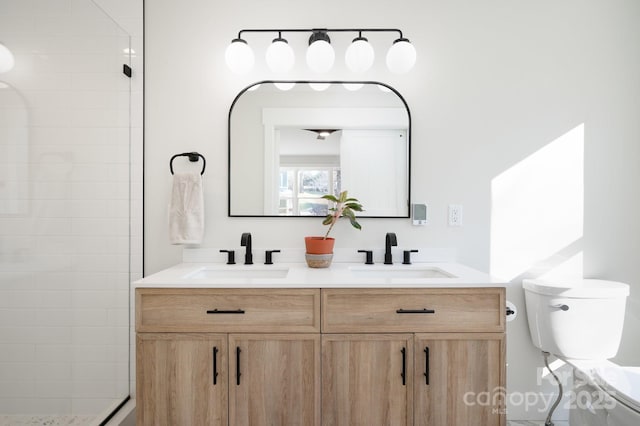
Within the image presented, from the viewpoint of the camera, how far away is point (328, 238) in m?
1.80

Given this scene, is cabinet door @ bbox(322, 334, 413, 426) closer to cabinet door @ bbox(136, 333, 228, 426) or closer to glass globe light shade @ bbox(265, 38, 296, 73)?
cabinet door @ bbox(136, 333, 228, 426)

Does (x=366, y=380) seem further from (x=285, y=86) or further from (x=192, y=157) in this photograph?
(x=285, y=86)

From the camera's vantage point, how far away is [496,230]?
193 centimetres

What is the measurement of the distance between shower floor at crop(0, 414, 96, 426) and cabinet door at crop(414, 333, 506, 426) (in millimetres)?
1461

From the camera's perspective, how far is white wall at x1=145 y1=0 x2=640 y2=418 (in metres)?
1.92

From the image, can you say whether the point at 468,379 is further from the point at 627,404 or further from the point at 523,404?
the point at 523,404

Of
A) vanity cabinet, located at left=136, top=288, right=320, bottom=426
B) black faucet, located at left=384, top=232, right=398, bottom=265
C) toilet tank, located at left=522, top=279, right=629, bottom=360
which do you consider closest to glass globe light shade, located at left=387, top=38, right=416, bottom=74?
black faucet, located at left=384, top=232, right=398, bottom=265

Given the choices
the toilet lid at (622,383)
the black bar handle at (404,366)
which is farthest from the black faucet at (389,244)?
the toilet lid at (622,383)

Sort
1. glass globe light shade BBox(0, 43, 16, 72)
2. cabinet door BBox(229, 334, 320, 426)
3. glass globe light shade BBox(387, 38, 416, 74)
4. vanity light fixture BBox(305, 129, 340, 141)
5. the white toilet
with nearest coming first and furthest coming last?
glass globe light shade BBox(0, 43, 16, 72) → cabinet door BBox(229, 334, 320, 426) → the white toilet → glass globe light shade BBox(387, 38, 416, 74) → vanity light fixture BBox(305, 129, 340, 141)

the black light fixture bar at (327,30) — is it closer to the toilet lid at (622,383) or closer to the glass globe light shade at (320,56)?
the glass globe light shade at (320,56)

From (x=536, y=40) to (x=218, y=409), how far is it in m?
2.44

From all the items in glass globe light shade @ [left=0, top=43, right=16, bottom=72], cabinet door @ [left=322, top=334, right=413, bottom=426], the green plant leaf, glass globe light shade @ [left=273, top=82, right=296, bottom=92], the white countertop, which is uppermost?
glass globe light shade @ [left=273, top=82, right=296, bottom=92]

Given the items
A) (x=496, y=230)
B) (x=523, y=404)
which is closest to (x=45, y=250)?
(x=496, y=230)

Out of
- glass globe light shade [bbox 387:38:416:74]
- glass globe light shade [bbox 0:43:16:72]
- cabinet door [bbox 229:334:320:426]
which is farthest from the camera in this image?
glass globe light shade [bbox 387:38:416:74]
